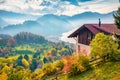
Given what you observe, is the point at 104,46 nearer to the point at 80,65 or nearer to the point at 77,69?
the point at 80,65

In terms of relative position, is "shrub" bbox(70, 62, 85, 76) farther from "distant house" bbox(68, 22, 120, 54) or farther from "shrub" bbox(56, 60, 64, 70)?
"distant house" bbox(68, 22, 120, 54)

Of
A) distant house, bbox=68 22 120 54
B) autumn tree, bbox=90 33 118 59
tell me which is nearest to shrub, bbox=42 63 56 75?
autumn tree, bbox=90 33 118 59

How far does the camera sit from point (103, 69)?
26.1 metres

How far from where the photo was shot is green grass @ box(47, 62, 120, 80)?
940 inches

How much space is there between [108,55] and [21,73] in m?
9.78

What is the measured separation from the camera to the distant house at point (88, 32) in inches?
1749

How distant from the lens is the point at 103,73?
25.0 m

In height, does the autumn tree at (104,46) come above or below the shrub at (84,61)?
above

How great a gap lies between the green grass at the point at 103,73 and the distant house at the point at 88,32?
15693 millimetres

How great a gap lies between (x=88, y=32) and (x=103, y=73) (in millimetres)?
23220

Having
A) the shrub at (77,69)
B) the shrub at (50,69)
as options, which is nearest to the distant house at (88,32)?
the shrub at (50,69)

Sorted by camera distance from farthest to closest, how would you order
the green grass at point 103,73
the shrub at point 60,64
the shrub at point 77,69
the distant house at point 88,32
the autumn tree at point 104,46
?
the distant house at point 88,32 < the shrub at point 60,64 < the shrub at point 77,69 < the autumn tree at point 104,46 < the green grass at point 103,73

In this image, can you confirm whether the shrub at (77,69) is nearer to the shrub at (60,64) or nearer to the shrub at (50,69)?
the shrub at (60,64)

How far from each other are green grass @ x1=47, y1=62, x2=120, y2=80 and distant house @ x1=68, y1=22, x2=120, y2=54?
1569 centimetres
